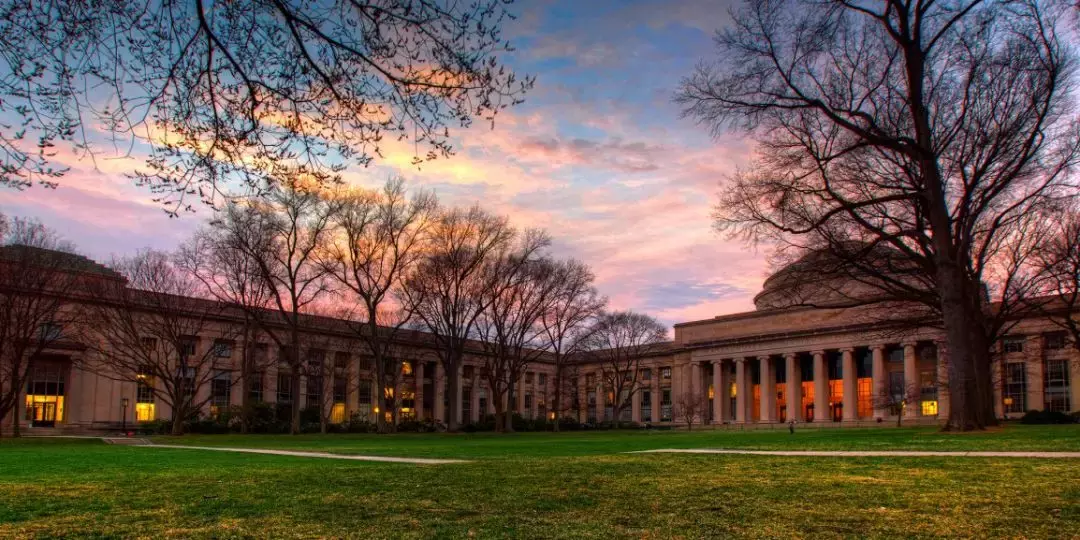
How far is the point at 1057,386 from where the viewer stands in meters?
80.4

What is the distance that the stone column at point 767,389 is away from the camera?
10512 centimetres

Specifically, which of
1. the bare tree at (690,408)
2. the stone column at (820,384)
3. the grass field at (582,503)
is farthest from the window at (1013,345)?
the grass field at (582,503)

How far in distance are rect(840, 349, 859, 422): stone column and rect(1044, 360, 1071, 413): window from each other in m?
20.1

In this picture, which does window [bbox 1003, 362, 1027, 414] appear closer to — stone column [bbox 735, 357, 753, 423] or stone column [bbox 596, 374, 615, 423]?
stone column [bbox 735, 357, 753, 423]

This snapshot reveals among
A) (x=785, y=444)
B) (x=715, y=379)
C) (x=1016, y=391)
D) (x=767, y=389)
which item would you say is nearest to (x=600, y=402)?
(x=715, y=379)

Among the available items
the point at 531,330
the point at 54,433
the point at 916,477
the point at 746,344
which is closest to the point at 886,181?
the point at 916,477

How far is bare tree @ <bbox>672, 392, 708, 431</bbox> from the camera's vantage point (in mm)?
100062

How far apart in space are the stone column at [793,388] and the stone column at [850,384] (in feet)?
22.8

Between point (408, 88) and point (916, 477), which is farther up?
point (408, 88)

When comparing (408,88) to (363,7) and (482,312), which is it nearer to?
(363,7)

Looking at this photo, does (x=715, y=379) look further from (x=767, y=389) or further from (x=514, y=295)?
(x=514, y=295)

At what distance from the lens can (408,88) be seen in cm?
1020

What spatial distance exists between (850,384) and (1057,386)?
69.7 ft

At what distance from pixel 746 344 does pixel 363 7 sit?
4033 inches
